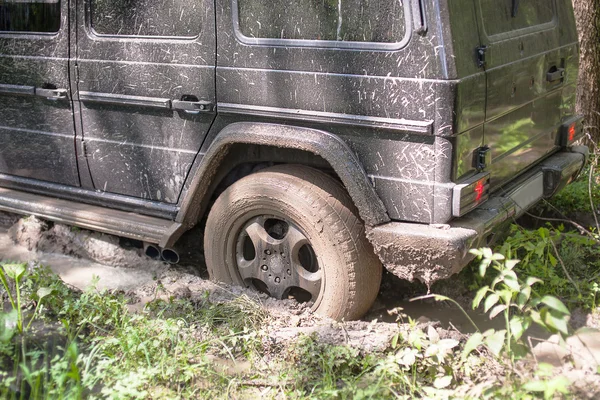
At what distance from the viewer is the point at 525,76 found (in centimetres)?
384

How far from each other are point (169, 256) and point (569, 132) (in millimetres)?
2544

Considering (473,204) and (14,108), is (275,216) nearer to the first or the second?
(473,204)

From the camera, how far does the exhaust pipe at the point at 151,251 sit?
14.5 feet

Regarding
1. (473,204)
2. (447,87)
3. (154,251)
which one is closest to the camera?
(447,87)

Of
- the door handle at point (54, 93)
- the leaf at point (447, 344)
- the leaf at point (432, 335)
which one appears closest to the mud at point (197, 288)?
the leaf at point (432, 335)

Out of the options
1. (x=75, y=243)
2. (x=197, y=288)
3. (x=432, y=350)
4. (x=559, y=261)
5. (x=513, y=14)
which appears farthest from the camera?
(x=75, y=243)

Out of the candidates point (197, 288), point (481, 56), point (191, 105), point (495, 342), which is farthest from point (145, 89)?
point (495, 342)

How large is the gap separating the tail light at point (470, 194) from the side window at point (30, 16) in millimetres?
2555

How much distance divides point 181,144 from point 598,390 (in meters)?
2.40

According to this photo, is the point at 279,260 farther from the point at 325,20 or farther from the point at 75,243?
the point at 75,243

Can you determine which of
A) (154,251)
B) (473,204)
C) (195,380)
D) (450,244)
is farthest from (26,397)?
(473,204)

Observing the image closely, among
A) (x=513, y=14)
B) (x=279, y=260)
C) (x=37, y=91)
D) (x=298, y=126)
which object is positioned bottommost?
(x=279, y=260)

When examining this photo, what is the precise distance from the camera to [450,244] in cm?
330

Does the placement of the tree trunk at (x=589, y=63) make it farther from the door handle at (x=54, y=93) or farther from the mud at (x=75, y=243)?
the door handle at (x=54, y=93)
